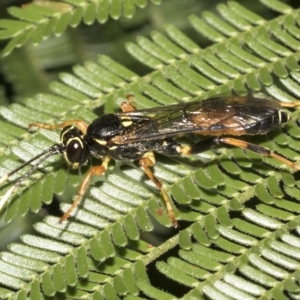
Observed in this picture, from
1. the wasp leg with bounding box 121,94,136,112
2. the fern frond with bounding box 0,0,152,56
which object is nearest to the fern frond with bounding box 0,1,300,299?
the wasp leg with bounding box 121,94,136,112

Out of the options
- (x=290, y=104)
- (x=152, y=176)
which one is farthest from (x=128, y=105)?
(x=290, y=104)

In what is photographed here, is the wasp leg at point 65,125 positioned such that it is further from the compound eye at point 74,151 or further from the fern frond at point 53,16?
the fern frond at point 53,16

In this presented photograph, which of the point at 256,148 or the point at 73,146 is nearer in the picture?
the point at 256,148

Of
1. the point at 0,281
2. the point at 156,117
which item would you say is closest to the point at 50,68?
the point at 156,117

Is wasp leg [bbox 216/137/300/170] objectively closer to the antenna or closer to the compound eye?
the compound eye

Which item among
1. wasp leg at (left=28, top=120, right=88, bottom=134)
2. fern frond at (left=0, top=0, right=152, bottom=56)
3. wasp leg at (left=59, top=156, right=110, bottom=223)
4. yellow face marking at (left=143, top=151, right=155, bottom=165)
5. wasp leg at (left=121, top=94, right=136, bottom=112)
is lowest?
wasp leg at (left=59, top=156, right=110, bottom=223)

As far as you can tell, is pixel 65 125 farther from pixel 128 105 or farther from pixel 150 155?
pixel 150 155

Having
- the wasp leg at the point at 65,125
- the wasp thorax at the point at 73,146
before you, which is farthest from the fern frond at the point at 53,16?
the wasp thorax at the point at 73,146
